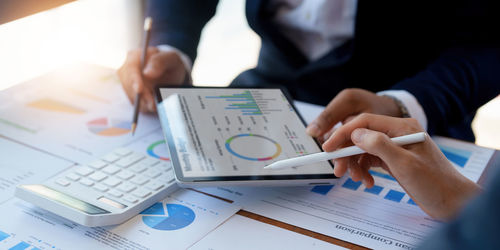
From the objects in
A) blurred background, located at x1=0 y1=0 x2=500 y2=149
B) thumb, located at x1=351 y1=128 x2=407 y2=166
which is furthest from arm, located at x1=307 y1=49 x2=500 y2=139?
blurred background, located at x1=0 y1=0 x2=500 y2=149

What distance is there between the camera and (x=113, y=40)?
2.80 metres

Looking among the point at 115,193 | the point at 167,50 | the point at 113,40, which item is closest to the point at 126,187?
the point at 115,193

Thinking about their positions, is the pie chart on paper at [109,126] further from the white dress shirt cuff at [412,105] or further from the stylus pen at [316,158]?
the white dress shirt cuff at [412,105]

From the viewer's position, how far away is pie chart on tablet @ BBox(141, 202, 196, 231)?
0.66 m

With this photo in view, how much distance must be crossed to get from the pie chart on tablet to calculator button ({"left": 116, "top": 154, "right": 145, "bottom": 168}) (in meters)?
0.10

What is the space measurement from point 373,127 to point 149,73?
0.49 meters

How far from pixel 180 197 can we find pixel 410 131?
328 millimetres

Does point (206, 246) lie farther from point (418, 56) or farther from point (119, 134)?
point (418, 56)

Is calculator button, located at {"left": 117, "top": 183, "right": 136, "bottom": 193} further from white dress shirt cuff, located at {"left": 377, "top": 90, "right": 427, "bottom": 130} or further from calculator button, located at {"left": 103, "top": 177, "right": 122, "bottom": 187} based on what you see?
white dress shirt cuff, located at {"left": 377, "top": 90, "right": 427, "bottom": 130}

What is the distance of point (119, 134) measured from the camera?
904mm

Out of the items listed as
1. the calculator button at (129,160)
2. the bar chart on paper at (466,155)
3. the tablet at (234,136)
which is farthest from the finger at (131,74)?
the bar chart on paper at (466,155)

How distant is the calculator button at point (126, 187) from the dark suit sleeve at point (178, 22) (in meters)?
0.54

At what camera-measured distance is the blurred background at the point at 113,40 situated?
85.0 inches

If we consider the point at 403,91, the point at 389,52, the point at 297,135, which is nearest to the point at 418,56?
the point at 389,52
